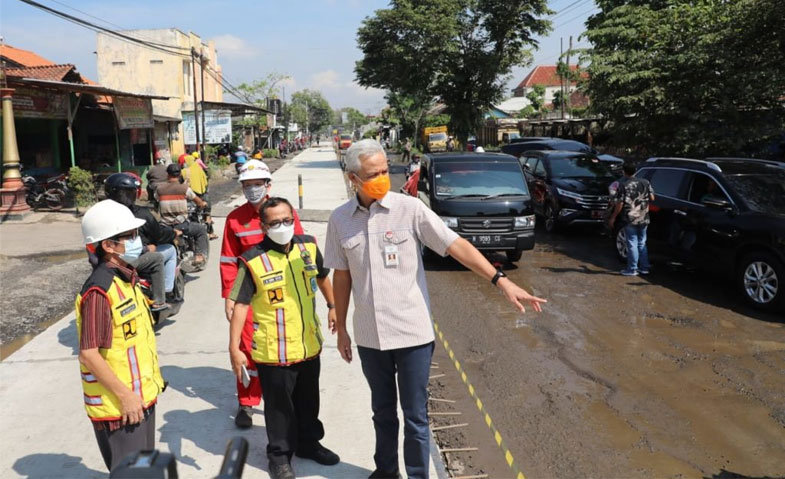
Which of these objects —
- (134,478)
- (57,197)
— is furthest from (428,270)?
A: (57,197)

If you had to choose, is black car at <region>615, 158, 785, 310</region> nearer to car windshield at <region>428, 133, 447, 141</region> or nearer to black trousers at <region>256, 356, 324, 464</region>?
black trousers at <region>256, 356, 324, 464</region>

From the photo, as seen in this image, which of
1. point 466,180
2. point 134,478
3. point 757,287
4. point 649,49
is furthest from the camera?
point 649,49

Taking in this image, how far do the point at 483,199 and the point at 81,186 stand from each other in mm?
10854

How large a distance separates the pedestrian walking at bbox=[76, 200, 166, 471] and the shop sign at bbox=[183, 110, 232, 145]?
96.6 feet

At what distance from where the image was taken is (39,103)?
1622 cm

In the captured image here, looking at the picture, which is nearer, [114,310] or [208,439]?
[114,310]

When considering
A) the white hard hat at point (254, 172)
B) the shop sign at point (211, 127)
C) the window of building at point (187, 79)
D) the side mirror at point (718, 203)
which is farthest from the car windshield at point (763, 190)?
the window of building at point (187, 79)

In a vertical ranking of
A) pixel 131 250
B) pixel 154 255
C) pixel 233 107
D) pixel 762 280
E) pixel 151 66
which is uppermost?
pixel 151 66

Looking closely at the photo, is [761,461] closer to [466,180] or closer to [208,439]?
[208,439]

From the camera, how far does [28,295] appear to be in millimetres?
8336

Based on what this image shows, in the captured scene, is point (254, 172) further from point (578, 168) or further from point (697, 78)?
point (697, 78)

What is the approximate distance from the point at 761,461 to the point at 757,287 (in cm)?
400

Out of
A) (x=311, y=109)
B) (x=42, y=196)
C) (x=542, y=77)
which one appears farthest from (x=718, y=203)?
(x=311, y=109)

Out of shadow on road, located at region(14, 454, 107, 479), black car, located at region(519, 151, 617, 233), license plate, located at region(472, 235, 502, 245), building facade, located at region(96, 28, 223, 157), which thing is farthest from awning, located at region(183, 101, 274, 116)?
shadow on road, located at region(14, 454, 107, 479)
